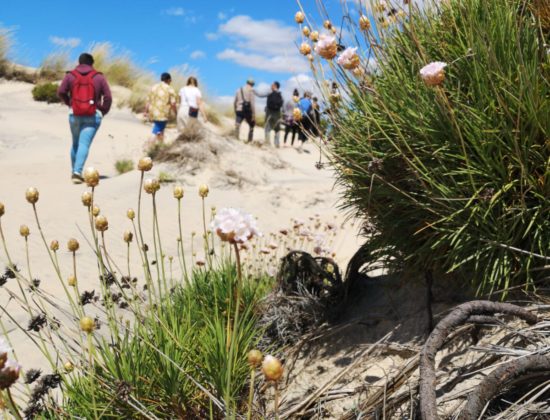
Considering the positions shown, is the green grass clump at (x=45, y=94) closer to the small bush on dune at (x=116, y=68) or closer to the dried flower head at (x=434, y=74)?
the small bush on dune at (x=116, y=68)

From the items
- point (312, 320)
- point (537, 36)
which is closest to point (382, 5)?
point (537, 36)

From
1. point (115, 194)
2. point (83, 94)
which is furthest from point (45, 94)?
point (115, 194)

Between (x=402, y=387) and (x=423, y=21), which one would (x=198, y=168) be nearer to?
(x=423, y=21)

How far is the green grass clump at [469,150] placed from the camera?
2109mm

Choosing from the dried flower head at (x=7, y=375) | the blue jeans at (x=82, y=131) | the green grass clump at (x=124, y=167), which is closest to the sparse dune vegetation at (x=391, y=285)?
the dried flower head at (x=7, y=375)

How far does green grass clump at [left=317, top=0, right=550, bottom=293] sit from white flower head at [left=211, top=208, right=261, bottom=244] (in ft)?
2.65

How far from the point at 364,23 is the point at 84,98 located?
6684 mm

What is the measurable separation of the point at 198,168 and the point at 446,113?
7.73 metres

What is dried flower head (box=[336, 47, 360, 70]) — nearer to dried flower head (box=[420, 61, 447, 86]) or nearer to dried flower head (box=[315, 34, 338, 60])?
dried flower head (box=[315, 34, 338, 60])

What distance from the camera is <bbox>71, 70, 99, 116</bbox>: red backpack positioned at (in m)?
8.35

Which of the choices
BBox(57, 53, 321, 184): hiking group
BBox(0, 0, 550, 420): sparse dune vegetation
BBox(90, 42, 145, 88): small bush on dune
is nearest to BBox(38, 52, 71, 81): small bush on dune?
BBox(90, 42, 145, 88): small bush on dune

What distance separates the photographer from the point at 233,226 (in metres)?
1.49

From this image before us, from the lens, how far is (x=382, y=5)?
283cm

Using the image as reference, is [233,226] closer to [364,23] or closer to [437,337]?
[437,337]
